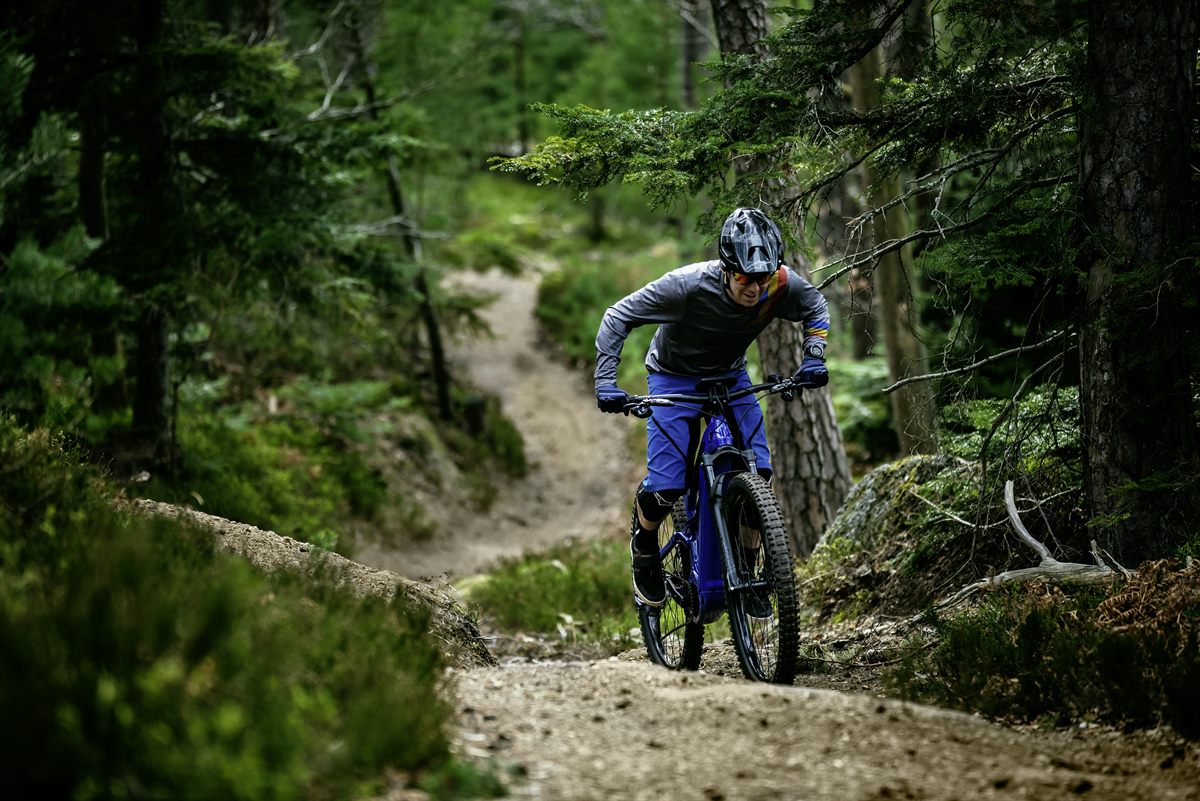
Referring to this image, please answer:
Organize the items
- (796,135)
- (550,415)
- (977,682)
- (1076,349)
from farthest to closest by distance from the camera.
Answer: (550,415)
(1076,349)
(796,135)
(977,682)

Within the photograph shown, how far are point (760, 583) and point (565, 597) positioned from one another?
5791 mm

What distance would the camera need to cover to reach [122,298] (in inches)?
374

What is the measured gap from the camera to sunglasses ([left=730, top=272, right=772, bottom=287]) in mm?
5819

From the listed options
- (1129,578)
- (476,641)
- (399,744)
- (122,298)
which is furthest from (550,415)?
(399,744)

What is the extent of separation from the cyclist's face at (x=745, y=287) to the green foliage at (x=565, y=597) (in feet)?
13.7

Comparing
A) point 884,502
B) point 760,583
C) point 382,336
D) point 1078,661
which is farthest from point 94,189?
point 1078,661

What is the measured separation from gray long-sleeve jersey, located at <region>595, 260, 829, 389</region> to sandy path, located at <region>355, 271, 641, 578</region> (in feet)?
24.0

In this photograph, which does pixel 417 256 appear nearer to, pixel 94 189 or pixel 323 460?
pixel 323 460

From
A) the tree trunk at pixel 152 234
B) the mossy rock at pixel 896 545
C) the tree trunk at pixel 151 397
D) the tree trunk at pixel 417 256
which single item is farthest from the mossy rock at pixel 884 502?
the tree trunk at pixel 417 256

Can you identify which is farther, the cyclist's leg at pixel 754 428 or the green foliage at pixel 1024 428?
the green foliage at pixel 1024 428

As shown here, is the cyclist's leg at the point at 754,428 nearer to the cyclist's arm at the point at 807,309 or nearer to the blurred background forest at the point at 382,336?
the cyclist's arm at the point at 807,309

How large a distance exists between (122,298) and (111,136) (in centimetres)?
268

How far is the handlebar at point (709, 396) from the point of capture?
19.8 feet

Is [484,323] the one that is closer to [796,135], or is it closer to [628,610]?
[628,610]
